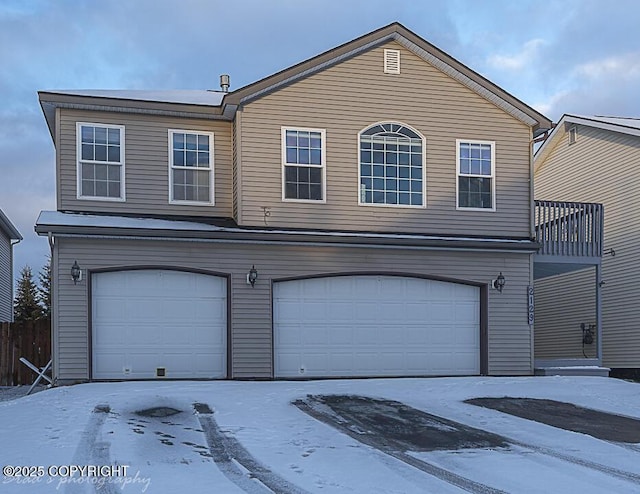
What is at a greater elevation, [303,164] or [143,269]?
[303,164]

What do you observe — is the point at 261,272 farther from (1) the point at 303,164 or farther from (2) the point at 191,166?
(2) the point at 191,166

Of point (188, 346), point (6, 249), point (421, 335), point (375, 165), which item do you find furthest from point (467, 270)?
point (6, 249)

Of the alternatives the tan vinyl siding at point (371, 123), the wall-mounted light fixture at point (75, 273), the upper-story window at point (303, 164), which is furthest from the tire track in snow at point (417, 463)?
the upper-story window at point (303, 164)

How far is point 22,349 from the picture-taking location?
19.8 m

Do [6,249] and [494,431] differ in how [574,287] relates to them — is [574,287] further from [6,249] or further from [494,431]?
[6,249]

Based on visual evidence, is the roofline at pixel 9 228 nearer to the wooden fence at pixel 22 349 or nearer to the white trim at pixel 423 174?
Answer: the wooden fence at pixel 22 349

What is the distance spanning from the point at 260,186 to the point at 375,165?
254 centimetres

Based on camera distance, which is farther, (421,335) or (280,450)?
(421,335)

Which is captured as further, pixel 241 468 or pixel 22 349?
pixel 22 349

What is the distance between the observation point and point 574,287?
23.1m

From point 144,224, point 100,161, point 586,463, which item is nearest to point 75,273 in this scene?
point 144,224

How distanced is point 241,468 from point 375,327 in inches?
327

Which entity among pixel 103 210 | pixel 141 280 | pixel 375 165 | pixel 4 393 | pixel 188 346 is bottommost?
pixel 4 393

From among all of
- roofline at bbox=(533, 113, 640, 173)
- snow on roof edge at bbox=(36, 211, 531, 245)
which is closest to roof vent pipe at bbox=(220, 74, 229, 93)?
snow on roof edge at bbox=(36, 211, 531, 245)
